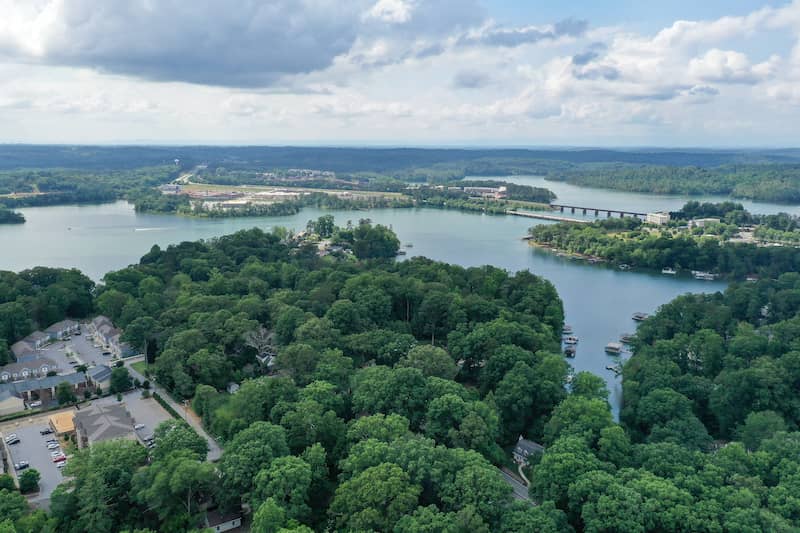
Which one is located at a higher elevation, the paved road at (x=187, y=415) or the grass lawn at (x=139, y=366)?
the grass lawn at (x=139, y=366)

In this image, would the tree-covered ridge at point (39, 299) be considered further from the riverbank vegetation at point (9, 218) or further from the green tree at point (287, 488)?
the riverbank vegetation at point (9, 218)

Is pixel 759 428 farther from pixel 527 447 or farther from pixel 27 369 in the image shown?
pixel 27 369

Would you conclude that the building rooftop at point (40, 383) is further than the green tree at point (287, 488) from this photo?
Yes

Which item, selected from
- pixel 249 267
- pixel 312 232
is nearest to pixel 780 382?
pixel 249 267

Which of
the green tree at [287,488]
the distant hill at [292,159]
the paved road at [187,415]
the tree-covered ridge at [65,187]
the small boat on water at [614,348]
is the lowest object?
the small boat on water at [614,348]

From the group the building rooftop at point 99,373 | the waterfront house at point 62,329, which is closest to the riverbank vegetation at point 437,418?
the waterfront house at point 62,329

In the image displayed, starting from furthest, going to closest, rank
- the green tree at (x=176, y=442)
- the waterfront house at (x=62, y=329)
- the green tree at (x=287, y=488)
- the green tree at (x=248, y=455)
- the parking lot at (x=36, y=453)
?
the waterfront house at (x=62, y=329), the parking lot at (x=36, y=453), the green tree at (x=176, y=442), the green tree at (x=248, y=455), the green tree at (x=287, y=488)

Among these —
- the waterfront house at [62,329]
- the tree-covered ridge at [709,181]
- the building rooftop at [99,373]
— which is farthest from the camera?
the tree-covered ridge at [709,181]

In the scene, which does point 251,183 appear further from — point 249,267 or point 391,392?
point 391,392
